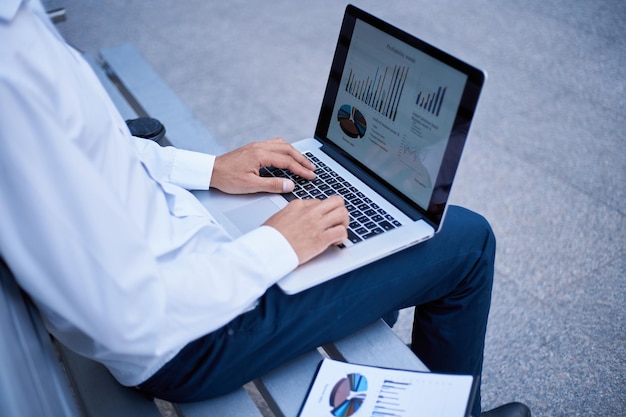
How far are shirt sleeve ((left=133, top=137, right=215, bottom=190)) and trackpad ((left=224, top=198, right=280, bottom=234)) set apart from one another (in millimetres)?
100

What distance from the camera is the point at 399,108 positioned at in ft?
3.93

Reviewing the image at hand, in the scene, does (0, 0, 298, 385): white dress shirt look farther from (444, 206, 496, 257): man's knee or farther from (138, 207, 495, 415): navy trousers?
(444, 206, 496, 257): man's knee

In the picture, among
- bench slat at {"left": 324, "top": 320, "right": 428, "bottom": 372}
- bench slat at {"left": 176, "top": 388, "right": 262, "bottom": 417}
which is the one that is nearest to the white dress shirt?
bench slat at {"left": 176, "top": 388, "right": 262, "bottom": 417}

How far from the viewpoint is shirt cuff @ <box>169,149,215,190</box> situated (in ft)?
4.27

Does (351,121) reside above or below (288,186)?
above

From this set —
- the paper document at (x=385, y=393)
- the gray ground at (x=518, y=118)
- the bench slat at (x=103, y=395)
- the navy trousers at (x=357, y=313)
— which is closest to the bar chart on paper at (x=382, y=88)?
the navy trousers at (x=357, y=313)

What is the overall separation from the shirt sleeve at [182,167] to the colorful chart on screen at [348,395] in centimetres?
52

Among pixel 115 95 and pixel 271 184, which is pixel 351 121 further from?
pixel 115 95

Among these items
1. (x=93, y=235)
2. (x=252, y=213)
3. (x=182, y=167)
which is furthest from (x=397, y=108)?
(x=93, y=235)

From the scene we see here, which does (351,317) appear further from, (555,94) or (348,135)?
(555,94)

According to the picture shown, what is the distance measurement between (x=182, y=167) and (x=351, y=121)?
1.24ft

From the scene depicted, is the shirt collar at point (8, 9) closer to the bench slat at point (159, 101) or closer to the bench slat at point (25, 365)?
the bench slat at point (25, 365)

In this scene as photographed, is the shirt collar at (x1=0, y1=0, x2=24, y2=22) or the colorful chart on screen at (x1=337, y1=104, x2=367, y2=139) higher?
the shirt collar at (x1=0, y1=0, x2=24, y2=22)

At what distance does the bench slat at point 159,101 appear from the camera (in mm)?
1774
